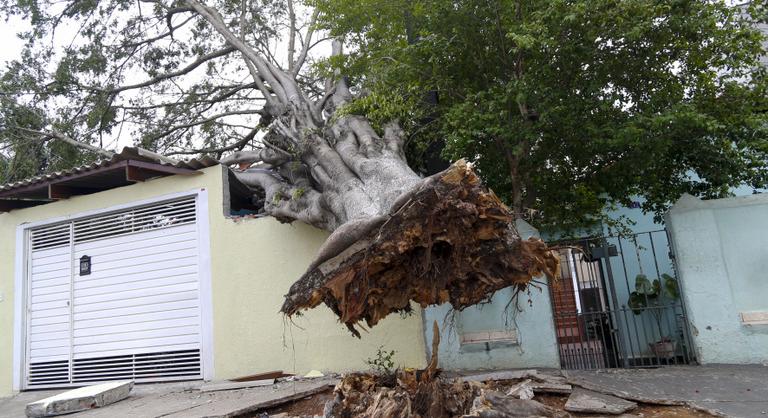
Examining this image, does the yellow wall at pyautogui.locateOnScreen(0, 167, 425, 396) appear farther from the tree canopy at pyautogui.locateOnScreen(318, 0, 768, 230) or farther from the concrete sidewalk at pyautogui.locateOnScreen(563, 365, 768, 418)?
the concrete sidewalk at pyautogui.locateOnScreen(563, 365, 768, 418)

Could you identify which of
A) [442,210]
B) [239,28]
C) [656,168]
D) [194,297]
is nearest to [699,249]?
[656,168]

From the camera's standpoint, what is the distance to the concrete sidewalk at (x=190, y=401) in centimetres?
532

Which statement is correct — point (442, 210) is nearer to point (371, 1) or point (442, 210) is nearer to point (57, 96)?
point (371, 1)

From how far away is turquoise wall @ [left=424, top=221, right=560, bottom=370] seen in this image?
6.29 m

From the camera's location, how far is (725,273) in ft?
19.6

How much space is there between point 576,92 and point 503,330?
118 inches

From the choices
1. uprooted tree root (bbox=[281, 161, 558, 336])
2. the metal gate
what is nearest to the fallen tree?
uprooted tree root (bbox=[281, 161, 558, 336])

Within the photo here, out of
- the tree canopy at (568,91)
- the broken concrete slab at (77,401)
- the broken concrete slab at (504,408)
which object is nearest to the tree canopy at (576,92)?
the tree canopy at (568,91)

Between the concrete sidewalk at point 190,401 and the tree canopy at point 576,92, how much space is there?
332 cm

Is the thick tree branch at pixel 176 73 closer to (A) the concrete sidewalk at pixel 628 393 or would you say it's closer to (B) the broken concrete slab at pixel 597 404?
(A) the concrete sidewalk at pixel 628 393

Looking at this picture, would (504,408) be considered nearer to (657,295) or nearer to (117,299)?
(657,295)

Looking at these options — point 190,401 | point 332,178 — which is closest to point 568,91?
point 332,178

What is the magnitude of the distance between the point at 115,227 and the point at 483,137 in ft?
20.0

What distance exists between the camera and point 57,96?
38.0ft
